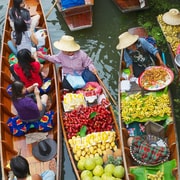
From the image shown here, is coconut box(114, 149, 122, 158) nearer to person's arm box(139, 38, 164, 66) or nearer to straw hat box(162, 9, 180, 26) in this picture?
person's arm box(139, 38, 164, 66)

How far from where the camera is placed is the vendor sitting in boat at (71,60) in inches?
251

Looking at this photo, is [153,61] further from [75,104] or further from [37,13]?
[37,13]

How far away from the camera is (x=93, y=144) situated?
18.3ft

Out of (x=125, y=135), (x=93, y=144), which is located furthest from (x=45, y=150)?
(x=125, y=135)

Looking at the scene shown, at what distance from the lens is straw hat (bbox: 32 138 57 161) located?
558 centimetres

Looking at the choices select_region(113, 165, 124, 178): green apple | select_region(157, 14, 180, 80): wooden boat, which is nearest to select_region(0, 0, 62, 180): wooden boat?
select_region(113, 165, 124, 178): green apple

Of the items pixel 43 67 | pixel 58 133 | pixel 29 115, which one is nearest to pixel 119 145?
pixel 58 133

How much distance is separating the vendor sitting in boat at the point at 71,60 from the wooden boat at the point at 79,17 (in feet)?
6.53

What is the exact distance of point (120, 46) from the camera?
643 cm

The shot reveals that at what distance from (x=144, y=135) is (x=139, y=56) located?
164 centimetres

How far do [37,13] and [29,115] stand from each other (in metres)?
3.61

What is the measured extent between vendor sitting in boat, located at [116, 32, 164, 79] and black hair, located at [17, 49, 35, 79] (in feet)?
5.18

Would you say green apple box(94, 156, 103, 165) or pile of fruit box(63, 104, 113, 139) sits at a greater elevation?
pile of fruit box(63, 104, 113, 139)

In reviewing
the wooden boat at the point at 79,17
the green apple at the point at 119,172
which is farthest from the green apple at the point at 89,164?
the wooden boat at the point at 79,17
